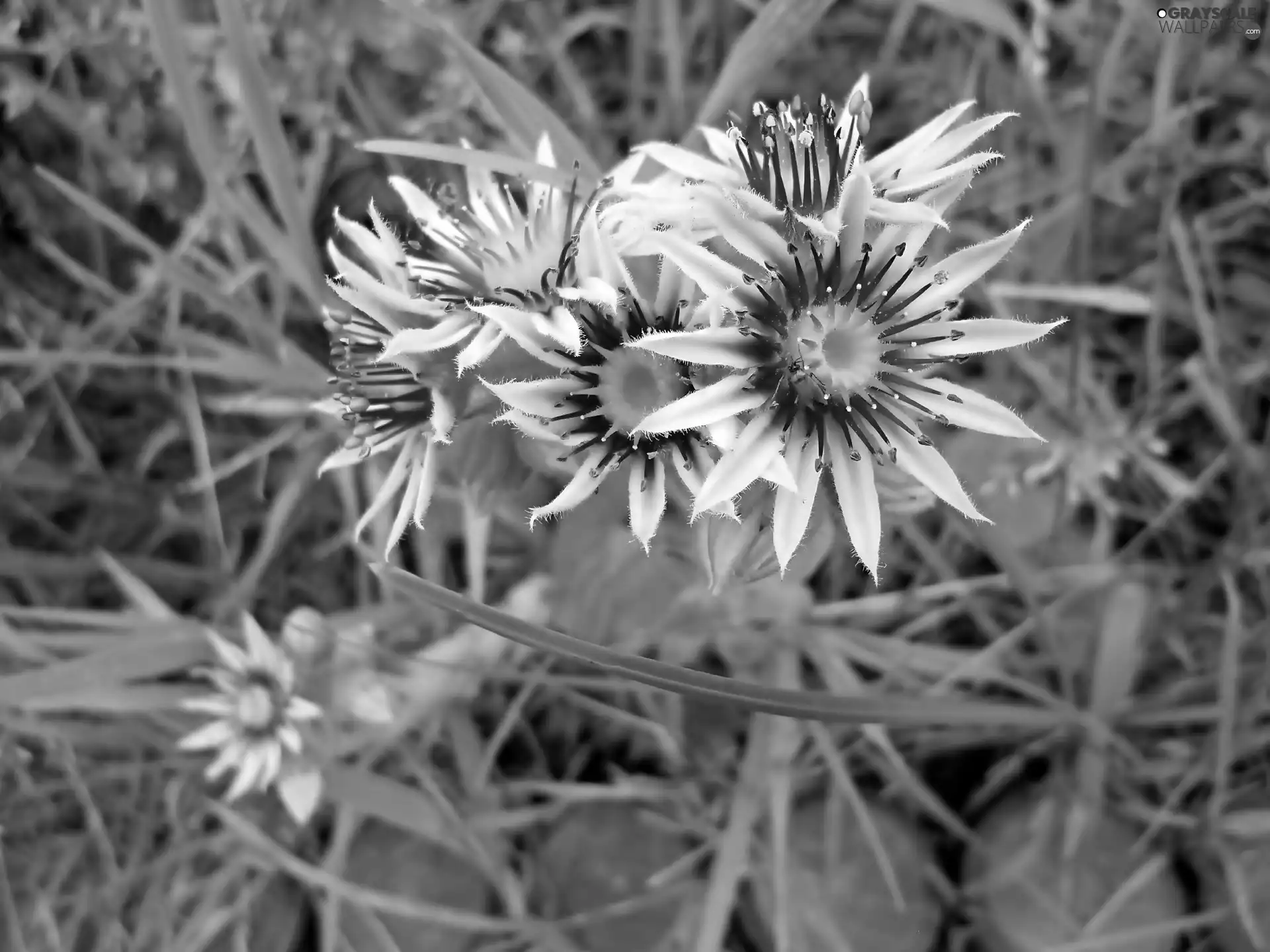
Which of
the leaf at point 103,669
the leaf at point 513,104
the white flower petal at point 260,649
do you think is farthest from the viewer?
the white flower petal at point 260,649

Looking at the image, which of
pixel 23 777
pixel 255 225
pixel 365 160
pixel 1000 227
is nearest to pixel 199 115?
pixel 255 225

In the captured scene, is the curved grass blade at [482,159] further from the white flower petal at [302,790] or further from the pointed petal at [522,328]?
the white flower petal at [302,790]

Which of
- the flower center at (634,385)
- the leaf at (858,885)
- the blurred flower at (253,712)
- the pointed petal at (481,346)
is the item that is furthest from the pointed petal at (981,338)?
the blurred flower at (253,712)

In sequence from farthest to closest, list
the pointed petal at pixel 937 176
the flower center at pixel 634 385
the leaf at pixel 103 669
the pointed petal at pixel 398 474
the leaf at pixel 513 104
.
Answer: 1. the leaf at pixel 103 669
2. the leaf at pixel 513 104
3. the pointed petal at pixel 398 474
4. the flower center at pixel 634 385
5. the pointed petal at pixel 937 176

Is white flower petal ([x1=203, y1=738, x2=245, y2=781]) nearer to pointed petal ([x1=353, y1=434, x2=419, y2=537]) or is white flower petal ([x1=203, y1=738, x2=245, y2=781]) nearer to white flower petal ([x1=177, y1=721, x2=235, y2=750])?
white flower petal ([x1=177, y1=721, x2=235, y2=750])

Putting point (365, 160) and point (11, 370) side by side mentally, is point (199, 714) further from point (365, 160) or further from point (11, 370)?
point (365, 160)

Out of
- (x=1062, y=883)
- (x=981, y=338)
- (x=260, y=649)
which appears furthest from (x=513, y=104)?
(x=1062, y=883)
